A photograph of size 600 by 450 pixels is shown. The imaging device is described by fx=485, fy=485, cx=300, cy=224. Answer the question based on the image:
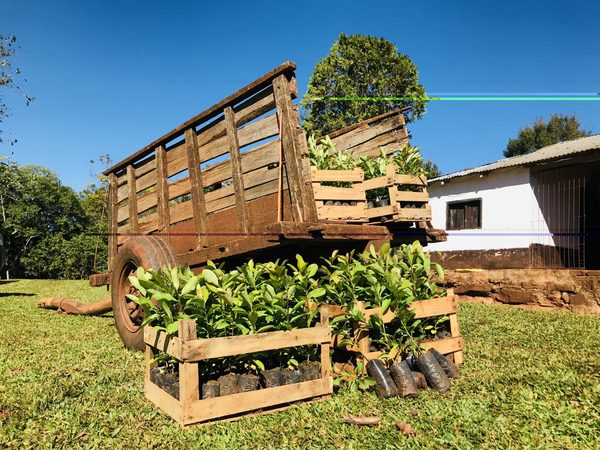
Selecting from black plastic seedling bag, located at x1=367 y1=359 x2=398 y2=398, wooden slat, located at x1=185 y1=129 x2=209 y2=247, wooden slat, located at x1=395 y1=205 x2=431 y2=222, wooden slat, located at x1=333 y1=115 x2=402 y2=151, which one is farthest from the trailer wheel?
wooden slat, located at x1=333 y1=115 x2=402 y2=151

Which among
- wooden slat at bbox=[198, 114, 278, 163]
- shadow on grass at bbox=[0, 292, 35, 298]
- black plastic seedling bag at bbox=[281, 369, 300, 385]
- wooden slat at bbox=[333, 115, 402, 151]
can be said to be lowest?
shadow on grass at bbox=[0, 292, 35, 298]

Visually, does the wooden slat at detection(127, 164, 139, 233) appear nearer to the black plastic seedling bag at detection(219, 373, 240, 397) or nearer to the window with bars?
the black plastic seedling bag at detection(219, 373, 240, 397)

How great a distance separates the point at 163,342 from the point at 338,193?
6.55ft

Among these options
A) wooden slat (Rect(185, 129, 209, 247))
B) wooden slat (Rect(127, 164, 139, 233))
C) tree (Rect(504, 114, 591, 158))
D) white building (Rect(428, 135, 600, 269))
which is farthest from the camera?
tree (Rect(504, 114, 591, 158))

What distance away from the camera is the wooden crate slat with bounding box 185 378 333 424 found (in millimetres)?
3070

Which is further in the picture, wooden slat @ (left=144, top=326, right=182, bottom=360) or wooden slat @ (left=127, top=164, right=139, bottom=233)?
wooden slat @ (left=127, top=164, right=139, bottom=233)

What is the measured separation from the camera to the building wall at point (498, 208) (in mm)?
12438

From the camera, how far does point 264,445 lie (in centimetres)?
281

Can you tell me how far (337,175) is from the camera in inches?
176

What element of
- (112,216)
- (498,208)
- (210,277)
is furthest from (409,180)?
(498,208)

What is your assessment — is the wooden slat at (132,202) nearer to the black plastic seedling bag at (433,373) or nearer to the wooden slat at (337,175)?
the wooden slat at (337,175)

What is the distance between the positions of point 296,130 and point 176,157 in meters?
1.86

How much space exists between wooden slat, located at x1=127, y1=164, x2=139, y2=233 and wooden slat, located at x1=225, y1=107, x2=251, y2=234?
2139 mm

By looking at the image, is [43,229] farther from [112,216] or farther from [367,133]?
[367,133]
